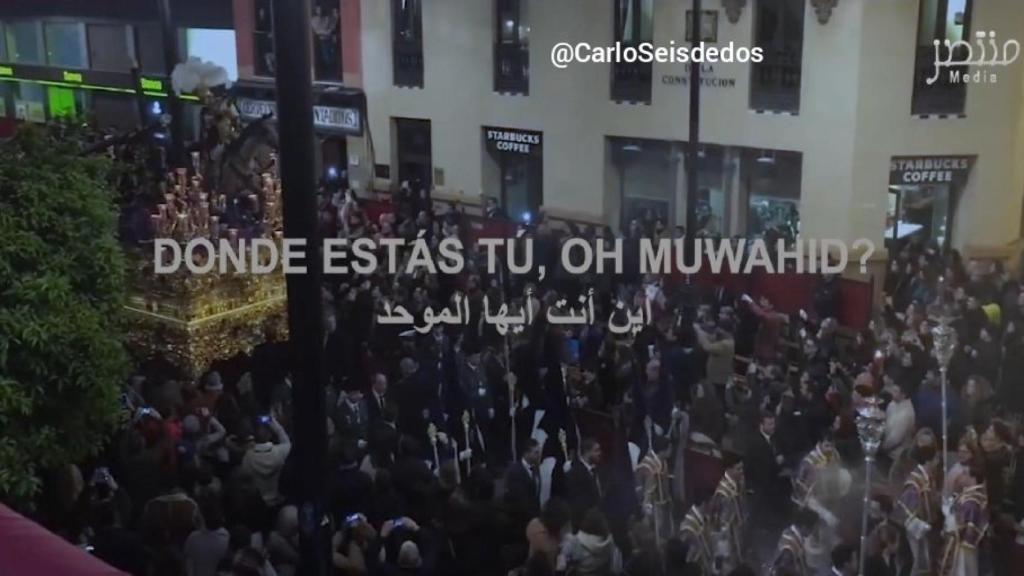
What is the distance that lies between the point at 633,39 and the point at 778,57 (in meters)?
0.83

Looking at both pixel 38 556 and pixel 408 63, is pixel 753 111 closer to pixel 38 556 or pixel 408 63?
pixel 408 63

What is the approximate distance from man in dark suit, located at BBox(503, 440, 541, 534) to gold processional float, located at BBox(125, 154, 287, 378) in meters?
2.14

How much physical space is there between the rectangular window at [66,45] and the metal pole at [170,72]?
73cm

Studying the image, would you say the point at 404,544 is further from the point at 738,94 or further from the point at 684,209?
the point at 738,94

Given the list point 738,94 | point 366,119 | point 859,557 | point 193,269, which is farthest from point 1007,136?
point 193,269

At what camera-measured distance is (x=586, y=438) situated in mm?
5379

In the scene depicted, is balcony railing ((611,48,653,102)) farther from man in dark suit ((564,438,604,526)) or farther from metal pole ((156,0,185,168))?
metal pole ((156,0,185,168))

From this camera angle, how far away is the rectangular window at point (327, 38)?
626 cm

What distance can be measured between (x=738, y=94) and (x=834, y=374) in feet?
5.57

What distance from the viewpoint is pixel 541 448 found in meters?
5.11

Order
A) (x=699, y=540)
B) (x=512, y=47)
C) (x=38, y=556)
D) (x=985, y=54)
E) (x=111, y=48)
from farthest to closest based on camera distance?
(x=111, y=48) → (x=512, y=47) → (x=985, y=54) → (x=699, y=540) → (x=38, y=556)

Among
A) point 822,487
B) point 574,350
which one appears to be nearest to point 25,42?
point 574,350

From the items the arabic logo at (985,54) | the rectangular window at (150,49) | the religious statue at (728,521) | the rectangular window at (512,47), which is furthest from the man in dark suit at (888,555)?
the rectangular window at (150,49)

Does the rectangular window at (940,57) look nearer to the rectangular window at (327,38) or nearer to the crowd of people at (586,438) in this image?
the crowd of people at (586,438)
